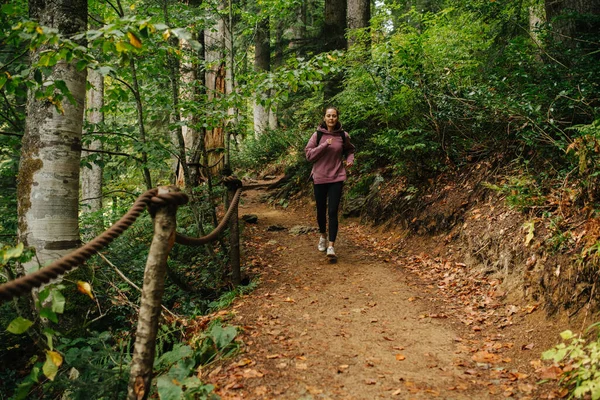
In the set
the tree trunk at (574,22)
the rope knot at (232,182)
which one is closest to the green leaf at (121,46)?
the rope knot at (232,182)

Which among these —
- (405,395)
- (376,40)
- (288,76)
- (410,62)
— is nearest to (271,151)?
(376,40)

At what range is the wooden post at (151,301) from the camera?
2.57 metres

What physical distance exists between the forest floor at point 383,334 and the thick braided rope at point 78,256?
1.73 meters

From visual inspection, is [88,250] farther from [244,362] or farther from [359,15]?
[359,15]

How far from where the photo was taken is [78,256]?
212 centimetres

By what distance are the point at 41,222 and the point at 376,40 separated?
8.53m

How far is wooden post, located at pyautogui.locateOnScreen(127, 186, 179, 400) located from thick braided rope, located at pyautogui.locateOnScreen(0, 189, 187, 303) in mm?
Answer: 59

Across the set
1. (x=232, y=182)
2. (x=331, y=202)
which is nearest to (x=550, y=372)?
(x=331, y=202)

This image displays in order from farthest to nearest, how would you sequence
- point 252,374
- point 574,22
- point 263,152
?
point 263,152, point 574,22, point 252,374

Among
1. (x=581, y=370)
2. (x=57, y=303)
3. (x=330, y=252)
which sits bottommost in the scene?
(x=581, y=370)

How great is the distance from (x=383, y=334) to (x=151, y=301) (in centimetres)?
270

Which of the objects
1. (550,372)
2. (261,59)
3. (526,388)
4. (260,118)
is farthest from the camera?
→ (261,59)

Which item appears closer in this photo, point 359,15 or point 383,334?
point 383,334

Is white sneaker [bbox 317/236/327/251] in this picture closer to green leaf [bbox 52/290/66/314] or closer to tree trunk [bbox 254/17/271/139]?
green leaf [bbox 52/290/66/314]
